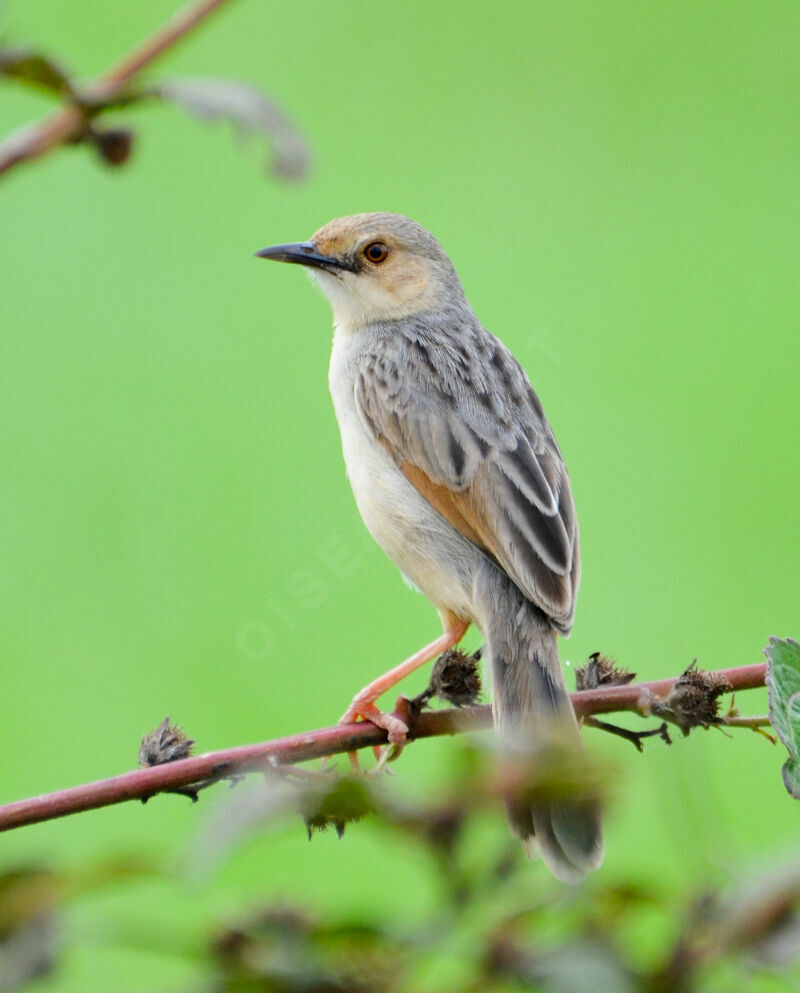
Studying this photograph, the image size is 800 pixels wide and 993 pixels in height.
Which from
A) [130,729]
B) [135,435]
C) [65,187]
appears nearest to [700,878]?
[130,729]

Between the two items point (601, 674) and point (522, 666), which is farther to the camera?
point (522, 666)

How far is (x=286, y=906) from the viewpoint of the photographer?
98 cm

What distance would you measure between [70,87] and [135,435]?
6.24 m

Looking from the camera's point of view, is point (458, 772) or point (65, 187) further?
point (65, 187)

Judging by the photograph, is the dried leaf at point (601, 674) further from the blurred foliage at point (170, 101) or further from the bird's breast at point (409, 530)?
the blurred foliage at point (170, 101)

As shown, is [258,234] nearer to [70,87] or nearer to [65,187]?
[65,187]

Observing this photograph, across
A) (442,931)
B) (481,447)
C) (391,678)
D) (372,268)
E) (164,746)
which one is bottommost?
(391,678)

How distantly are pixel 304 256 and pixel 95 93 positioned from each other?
3659 millimetres

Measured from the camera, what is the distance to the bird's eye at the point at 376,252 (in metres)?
5.16

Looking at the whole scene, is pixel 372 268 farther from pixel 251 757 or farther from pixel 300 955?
pixel 300 955

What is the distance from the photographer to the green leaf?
160 cm

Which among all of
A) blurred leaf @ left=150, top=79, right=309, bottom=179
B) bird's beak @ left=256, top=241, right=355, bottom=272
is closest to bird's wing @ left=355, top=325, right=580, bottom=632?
bird's beak @ left=256, top=241, right=355, bottom=272

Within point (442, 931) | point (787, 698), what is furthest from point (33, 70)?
point (787, 698)

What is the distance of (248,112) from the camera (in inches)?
48.6
